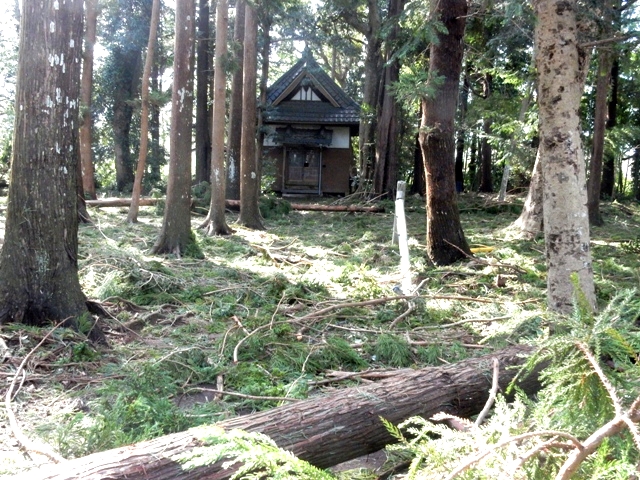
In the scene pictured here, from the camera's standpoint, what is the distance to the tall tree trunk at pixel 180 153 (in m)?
11.8

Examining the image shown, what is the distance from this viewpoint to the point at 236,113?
19.2 metres

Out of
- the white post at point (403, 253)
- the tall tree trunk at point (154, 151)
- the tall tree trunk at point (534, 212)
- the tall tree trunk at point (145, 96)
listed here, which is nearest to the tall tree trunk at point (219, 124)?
the tall tree trunk at point (145, 96)

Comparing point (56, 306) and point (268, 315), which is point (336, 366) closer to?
point (268, 315)

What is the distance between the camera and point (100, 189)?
31.8 meters

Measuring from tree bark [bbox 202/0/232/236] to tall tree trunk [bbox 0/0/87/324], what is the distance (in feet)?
26.8

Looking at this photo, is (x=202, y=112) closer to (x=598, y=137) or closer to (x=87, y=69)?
(x=87, y=69)

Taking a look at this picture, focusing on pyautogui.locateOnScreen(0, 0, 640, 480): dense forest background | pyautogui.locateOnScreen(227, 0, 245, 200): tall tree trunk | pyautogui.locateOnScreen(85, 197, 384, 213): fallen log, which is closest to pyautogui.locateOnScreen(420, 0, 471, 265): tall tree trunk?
pyautogui.locateOnScreen(0, 0, 640, 480): dense forest background

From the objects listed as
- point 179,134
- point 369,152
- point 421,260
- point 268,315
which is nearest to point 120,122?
point 369,152

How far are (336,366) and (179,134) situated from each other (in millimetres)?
7521

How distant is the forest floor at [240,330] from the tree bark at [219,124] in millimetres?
1422

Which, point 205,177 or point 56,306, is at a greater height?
point 205,177

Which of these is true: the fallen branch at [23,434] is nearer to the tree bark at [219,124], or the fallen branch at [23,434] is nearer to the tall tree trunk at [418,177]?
the tree bark at [219,124]

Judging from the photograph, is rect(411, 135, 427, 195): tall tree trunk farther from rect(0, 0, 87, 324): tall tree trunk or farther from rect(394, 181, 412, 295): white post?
rect(0, 0, 87, 324): tall tree trunk

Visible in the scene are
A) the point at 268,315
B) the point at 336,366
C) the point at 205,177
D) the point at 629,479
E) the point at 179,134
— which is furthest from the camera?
the point at 205,177
